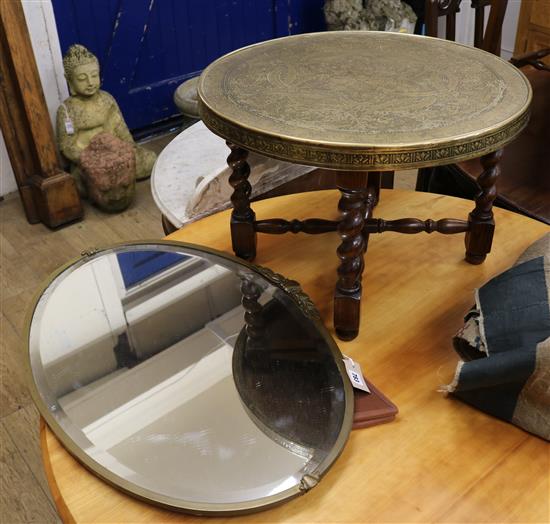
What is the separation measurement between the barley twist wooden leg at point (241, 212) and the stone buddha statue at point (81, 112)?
1.42m

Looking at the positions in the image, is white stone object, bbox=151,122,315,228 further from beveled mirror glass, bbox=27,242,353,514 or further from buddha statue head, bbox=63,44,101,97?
buddha statue head, bbox=63,44,101,97

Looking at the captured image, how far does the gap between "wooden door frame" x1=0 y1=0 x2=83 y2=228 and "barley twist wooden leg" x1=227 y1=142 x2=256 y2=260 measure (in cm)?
126

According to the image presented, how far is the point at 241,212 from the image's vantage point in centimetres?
123

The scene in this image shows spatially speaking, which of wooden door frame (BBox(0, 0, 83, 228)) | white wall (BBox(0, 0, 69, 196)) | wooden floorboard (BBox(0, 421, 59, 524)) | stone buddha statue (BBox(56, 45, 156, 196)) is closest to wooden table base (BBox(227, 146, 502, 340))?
wooden floorboard (BBox(0, 421, 59, 524))

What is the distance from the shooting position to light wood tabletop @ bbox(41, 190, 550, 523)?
0.81m

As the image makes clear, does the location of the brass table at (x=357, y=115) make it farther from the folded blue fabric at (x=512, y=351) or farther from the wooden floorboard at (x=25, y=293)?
the wooden floorboard at (x=25, y=293)

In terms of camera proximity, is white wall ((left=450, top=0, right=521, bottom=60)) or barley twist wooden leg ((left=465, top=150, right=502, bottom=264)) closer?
barley twist wooden leg ((left=465, top=150, right=502, bottom=264))

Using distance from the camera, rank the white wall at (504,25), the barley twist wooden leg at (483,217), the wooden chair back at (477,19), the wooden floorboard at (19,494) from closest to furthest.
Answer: the barley twist wooden leg at (483,217)
the wooden floorboard at (19,494)
the wooden chair back at (477,19)
the white wall at (504,25)

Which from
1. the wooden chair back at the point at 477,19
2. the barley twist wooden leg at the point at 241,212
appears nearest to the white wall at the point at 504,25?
the wooden chair back at the point at 477,19

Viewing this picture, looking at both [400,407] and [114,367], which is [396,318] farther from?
[114,367]

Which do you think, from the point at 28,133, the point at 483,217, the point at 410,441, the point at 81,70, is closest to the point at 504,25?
the point at 81,70

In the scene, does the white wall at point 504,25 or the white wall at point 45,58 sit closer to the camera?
the white wall at point 45,58

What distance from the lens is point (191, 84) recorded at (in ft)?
8.82

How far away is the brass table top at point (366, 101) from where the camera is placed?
85 centimetres
